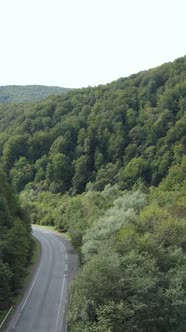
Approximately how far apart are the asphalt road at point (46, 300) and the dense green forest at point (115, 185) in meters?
3.61

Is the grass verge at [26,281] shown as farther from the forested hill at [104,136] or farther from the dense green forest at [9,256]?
the forested hill at [104,136]

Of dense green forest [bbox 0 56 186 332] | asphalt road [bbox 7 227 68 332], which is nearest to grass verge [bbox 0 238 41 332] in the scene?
asphalt road [bbox 7 227 68 332]

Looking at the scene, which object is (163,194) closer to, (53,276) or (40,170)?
(53,276)

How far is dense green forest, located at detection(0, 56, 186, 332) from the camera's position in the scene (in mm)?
35469

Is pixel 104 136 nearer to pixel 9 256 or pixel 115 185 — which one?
pixel 115 185

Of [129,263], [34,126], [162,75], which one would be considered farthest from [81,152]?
[129,263]

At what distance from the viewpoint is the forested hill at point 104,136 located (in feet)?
366

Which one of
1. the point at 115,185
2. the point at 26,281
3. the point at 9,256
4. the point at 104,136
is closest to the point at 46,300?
the point at 9,256

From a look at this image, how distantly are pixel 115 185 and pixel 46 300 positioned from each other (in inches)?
1982

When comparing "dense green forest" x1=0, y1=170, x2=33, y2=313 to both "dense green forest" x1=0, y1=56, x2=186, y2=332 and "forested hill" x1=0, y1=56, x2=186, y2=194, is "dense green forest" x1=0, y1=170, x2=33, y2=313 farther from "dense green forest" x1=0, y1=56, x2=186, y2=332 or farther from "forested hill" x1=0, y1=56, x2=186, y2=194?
"forested hill" x1=0, y1=56, x2=186, y2=194

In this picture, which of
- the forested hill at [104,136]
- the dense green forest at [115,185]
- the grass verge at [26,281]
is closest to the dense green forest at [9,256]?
the grass verge at [26,281]

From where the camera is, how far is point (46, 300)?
47.6 meters

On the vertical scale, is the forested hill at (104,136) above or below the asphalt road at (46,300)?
above

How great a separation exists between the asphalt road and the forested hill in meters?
43.6
